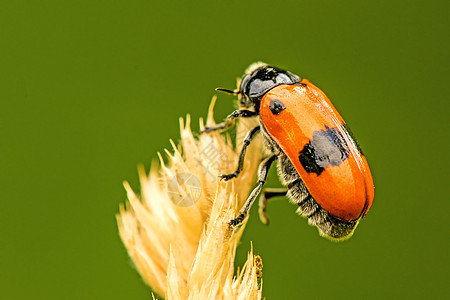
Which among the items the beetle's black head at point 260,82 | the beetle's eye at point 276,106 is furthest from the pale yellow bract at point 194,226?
the beetle's black head at point 260,82

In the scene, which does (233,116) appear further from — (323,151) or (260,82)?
(323,151)

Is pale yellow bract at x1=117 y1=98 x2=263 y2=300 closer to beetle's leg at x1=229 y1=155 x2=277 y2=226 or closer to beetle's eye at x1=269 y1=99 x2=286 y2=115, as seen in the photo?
Answer: beetle's leg at x1=229 y1=155 x2=277 y2=226

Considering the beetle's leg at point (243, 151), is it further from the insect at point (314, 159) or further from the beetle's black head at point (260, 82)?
the beetle's black head at point (260, 82)

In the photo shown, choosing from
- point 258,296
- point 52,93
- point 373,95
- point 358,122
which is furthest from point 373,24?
point 258,296

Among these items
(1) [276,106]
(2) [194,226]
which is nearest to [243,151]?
(1) [276,106]

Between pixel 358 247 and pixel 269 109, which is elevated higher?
pixel 269 109

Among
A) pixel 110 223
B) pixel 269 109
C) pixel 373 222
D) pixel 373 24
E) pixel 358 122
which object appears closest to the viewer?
pixel 269 109

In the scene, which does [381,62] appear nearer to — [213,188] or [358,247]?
[358,247]
